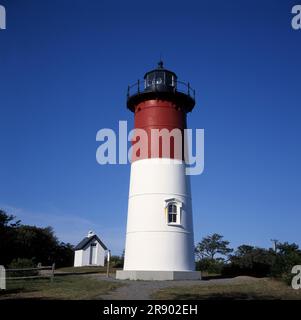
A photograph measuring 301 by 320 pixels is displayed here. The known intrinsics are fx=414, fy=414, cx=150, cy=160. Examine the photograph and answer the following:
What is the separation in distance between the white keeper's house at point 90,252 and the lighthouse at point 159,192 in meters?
25.9

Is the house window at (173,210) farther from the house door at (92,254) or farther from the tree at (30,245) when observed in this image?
the house door at (92,254)

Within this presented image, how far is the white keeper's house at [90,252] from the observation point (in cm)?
4781

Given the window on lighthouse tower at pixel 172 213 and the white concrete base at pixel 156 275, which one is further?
the window on lighthouse tower at pixel 172 213

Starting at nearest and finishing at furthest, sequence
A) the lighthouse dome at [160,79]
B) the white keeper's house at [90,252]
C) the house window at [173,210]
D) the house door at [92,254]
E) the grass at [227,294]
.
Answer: the grass at [227,294] < the house window at [173,210] < the lighthouse dome at [160,79] < the white keeper's house at [90,252] < the house door at [92,254]

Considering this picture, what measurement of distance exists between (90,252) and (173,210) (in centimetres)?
2827

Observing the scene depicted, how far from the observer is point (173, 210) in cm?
2273

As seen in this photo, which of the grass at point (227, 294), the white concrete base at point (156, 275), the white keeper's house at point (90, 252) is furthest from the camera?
the white keeper's house at point (90, 252)

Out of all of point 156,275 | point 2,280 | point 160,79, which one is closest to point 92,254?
point 156,275

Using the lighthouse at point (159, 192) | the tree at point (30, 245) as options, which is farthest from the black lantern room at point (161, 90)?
the tree at point (30, 245)

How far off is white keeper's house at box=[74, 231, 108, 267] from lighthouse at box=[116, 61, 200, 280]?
25945 millimetres

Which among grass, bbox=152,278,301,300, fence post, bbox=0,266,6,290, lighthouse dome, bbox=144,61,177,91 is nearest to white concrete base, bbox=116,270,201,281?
grass, bbox=152,278,301,300

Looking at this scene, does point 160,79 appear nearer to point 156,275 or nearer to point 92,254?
point 156,275

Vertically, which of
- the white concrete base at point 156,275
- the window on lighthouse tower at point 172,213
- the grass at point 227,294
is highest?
the window on lighthouse tower at point 172,213

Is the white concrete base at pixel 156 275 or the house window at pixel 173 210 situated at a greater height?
the house window at pixel 173 210
